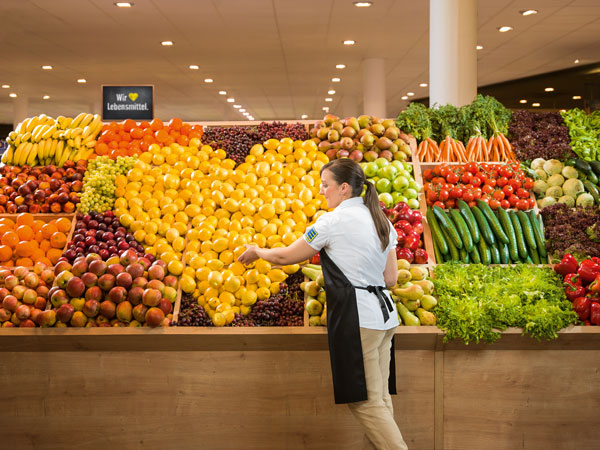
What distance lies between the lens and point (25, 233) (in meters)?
3.96

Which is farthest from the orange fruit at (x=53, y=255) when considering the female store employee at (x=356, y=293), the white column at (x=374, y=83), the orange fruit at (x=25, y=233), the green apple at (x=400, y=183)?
the white column at (x=374, y=83)

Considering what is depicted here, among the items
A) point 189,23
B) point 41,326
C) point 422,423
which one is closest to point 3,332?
point 41,326

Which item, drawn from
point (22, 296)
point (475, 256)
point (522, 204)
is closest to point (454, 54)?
point (522, 204)

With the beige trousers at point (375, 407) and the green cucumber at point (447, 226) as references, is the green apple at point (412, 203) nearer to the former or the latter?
the green cucumber at point (447, 226)

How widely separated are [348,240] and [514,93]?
538 inches

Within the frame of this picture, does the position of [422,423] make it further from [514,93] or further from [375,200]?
[514,93]

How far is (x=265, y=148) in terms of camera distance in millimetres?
4527

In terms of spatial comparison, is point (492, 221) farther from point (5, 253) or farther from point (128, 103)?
point (128, 103)

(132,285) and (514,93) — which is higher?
(514,93)

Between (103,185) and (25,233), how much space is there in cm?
60

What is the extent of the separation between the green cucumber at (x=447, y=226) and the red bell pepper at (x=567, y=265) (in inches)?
23.7

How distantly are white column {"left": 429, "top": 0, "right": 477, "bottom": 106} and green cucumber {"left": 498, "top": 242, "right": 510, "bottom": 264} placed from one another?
2.61m

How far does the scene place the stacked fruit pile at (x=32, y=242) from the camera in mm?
3836

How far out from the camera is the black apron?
260 cm
